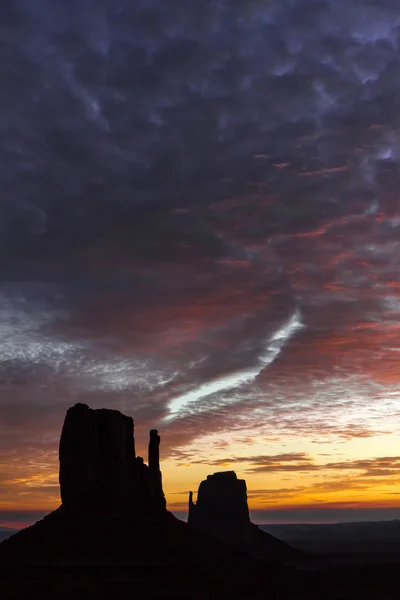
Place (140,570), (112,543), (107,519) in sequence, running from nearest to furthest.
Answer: (140,570)
(112,543)
(107,519)

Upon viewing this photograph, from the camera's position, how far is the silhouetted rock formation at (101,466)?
375 ft

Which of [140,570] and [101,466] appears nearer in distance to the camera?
[140,570]

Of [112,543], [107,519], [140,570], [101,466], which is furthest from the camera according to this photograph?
[101,466]

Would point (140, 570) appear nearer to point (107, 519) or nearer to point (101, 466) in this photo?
point (107, 519)

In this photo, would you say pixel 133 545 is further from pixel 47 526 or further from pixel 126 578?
pixel 47 526

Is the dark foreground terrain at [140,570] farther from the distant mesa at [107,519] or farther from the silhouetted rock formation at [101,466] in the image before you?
the silhouetted rock formation at [101,466]

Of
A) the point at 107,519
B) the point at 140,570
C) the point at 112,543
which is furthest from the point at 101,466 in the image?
the point at 140,570

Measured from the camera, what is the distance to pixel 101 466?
118750 millimetres

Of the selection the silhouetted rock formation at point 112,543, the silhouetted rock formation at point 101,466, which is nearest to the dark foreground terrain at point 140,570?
the silhouetted rock formation at point 112,543

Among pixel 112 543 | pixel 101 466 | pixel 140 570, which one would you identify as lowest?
pixel 140 570

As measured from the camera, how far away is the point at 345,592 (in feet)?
356

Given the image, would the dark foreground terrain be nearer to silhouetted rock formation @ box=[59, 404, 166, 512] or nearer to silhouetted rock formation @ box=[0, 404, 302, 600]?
silhouetted rock formation @ box=[0, 404, 302, 600]

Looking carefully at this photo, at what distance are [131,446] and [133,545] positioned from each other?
2450 cm

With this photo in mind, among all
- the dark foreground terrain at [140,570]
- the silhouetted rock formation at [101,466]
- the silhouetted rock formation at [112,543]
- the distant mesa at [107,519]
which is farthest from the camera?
the silhouetted rock formation at [101,466]
